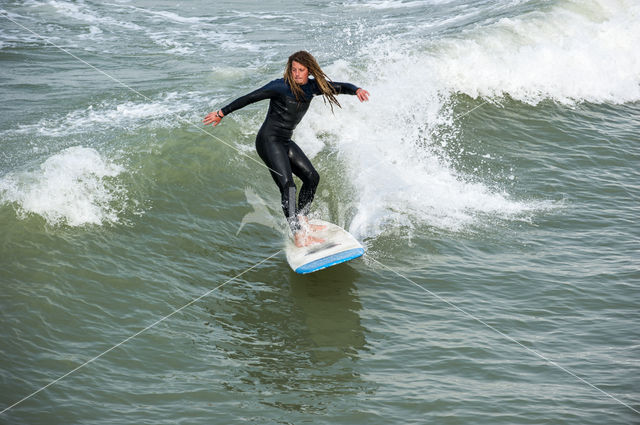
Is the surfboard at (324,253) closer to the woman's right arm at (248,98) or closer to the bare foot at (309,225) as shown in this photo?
the bare foot at (309,225)

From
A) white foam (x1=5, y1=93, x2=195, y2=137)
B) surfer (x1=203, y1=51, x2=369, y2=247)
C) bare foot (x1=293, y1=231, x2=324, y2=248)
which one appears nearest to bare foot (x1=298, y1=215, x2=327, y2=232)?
surfer (x1=203, y1=51, x2=369, y2=247)

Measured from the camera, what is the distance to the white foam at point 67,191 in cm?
717

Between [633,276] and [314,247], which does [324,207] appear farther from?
[633,276]

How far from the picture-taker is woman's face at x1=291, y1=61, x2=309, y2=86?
6.20m

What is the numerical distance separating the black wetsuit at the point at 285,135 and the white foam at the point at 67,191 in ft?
6.93

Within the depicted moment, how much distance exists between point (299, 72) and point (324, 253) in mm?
1846

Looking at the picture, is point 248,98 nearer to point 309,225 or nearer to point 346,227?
point 309,225

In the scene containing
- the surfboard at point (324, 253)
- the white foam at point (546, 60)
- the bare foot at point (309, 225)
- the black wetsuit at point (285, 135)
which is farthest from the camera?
the white foam at point (546, 60)

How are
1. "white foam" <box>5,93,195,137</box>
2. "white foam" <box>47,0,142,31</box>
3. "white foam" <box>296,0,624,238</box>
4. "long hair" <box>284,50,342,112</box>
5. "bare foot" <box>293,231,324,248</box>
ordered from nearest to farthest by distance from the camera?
"long hair" <box>284,50,342,112</box>, "bare foot" <box>293,231,324,248</box>, "white foam" <box>296,0,624,238</box>, "white foam" <box>5,93,195,137</box>, "white foam" <box>47,0,142,31</box>

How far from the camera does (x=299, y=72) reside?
20.5 ft

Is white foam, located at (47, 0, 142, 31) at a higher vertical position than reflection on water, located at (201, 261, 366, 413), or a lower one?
higher

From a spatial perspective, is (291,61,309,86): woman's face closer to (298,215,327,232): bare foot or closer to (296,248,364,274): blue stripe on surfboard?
(298,215,327,232): bare foot

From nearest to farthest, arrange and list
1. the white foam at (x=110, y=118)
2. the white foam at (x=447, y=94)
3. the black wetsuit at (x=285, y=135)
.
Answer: the black wetsuit at (x=285, y=135)
the white foam at (x=447, y=94)
the white foam at (x=110, y=118)

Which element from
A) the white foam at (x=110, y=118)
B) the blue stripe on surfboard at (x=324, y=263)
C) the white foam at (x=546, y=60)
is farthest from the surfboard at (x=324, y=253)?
the white foam at (x=546, y=60)
